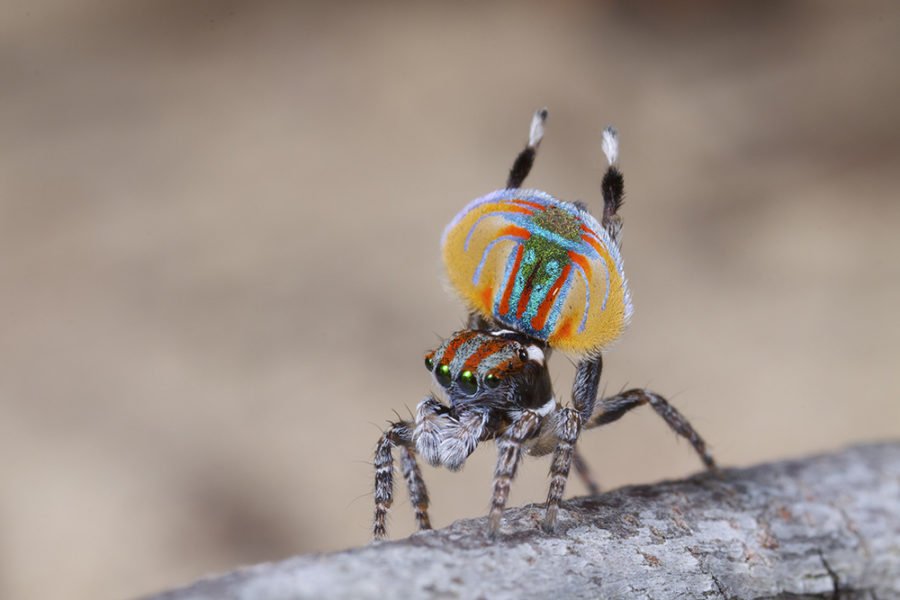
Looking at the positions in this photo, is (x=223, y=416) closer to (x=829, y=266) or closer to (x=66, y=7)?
(x=66, y=7)

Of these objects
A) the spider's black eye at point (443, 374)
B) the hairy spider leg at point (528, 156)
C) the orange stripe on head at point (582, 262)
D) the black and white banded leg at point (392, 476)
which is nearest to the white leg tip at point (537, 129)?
the hairy spider leg at point (528, 156)

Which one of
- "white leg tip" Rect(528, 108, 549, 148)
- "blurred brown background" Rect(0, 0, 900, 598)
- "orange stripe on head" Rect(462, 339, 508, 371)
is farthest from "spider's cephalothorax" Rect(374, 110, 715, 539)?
"blurred brown background" Rect(0, 0, 900, 598)

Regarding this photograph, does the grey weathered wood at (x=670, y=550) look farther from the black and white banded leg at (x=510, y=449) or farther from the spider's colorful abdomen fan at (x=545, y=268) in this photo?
the spider's colorful abdomen fan at (x=545, y=268)

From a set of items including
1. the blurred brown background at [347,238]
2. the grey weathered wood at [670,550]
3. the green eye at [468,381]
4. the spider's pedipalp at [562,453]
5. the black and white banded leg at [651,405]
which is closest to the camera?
the grey weathered wood at [670,550]

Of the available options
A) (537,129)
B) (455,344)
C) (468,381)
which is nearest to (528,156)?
(537,129)

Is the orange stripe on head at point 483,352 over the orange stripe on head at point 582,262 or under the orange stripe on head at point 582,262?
under

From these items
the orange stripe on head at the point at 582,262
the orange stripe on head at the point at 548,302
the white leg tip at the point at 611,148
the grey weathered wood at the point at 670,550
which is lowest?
the grey weathered wood at the point at 670,550

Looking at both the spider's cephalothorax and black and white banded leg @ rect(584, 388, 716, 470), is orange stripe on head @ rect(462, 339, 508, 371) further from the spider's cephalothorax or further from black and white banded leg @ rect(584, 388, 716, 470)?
black and white banded leg @ rect(584, 388, 716, 470)
